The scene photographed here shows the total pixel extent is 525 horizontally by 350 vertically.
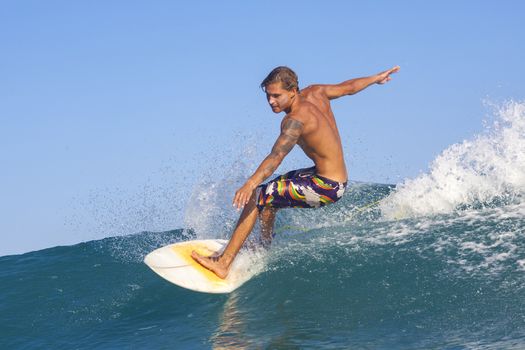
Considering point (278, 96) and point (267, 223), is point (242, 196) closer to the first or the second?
point (278, 96)

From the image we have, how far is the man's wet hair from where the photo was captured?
20.2ft

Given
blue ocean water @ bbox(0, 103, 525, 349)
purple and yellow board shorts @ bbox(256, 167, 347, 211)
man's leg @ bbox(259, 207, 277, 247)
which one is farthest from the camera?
man's leg @ bbox(259, 207, 277, 247)

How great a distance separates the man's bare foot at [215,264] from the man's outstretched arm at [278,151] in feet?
4.33

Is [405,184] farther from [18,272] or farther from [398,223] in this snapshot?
[18,272]

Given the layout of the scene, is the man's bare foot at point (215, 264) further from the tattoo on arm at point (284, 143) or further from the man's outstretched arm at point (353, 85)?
the man's outstretched arm at point (353, 85)

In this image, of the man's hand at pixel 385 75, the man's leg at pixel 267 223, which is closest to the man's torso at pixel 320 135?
the man's leg at pixel 267 223

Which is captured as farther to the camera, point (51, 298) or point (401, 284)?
point (51, 298)

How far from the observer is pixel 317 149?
6.28 meters

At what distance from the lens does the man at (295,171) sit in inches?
234

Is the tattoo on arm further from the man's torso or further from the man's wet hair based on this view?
the man's wet hair

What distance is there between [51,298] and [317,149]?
412 cm

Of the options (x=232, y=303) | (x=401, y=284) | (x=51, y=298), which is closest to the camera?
(x=401, y=284)

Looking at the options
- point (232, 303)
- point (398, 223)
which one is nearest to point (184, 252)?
point (232, 303)

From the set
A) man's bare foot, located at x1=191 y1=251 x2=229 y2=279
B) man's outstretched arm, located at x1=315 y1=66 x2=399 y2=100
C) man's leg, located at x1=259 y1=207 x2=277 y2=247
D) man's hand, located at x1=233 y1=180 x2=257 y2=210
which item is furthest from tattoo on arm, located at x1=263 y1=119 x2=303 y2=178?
man's bare foot, located at x1=191 y1=251 x2=229 y2=279
